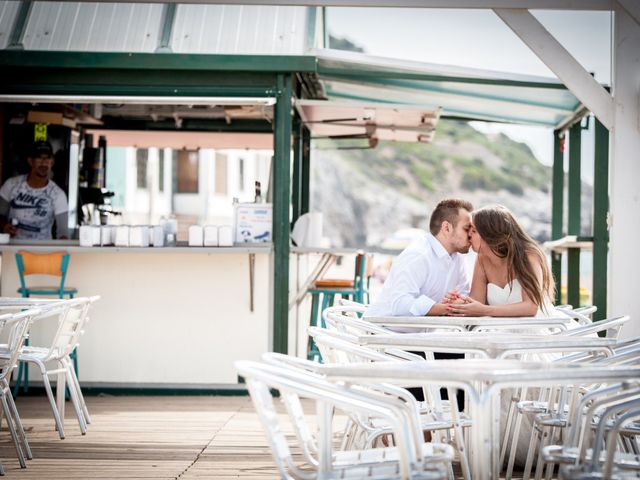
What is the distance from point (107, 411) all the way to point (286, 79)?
2.62m

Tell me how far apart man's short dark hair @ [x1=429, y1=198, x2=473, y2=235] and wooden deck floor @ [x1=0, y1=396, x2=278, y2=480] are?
142cm

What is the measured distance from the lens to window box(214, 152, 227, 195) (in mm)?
26641

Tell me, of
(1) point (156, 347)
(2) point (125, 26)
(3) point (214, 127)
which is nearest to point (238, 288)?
(1) point (156, 347)

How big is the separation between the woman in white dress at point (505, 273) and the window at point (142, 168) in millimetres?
14715

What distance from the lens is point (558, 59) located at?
218 inches

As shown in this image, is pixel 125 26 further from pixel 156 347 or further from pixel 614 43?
pixel 614 43

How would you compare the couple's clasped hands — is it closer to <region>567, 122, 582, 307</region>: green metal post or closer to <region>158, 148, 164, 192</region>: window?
<region>567, 122, 582, 307</region>: green metal post

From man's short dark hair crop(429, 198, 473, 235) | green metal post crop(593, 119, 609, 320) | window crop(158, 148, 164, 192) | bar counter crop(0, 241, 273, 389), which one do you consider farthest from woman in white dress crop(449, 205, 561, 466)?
window crop(158, 148, 164, 192)

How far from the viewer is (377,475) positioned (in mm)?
2770

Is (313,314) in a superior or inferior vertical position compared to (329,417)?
inferior

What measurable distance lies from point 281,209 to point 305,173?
2351mm

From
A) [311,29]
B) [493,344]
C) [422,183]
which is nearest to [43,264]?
[311,29]

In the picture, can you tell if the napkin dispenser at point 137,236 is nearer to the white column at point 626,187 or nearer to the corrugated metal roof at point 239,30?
the corrugated metal roof at point 239,30

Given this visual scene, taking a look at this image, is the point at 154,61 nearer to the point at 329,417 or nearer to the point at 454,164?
the point at 329,417
